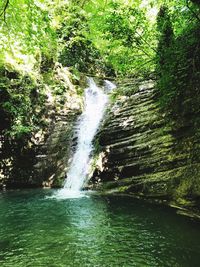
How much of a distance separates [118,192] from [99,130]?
5018 millimetres

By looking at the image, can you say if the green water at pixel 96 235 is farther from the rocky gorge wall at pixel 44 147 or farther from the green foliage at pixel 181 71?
the rocky gorge wall at pixel 44 147

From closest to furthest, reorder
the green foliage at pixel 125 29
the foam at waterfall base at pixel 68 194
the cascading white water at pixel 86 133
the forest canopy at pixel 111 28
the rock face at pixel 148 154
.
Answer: the forest canopy at pixel 111 28
the rock face at pixel 148 154
the green foliage at pixel 125 29
the foam at waterfall base at pixel 68 194
the cascading white water at pixel 86 133

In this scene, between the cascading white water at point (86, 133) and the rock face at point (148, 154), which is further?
the cascading white water at point (86, 133)

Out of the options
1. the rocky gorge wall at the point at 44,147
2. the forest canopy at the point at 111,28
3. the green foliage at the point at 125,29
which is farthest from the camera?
the rocky gorge wall at the point at 44,147

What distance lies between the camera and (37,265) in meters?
5.99

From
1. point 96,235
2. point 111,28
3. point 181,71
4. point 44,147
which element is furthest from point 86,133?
point 96,235

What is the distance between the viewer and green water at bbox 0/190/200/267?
6207mm

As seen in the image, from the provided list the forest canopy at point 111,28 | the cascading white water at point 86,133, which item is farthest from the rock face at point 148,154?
the forest canopy at point 111,28

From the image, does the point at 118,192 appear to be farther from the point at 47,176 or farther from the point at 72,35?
the point at 72,35

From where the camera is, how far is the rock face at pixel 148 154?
1038 centimetres

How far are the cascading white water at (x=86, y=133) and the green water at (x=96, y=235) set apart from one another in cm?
322

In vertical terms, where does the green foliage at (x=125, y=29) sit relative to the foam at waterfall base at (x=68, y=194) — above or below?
above

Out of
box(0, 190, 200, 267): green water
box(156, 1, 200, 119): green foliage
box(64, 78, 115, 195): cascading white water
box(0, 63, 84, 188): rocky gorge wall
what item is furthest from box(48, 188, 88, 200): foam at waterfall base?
box(156, 1, 200, 119): green foliage

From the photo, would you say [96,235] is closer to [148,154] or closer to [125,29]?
[148,154]
